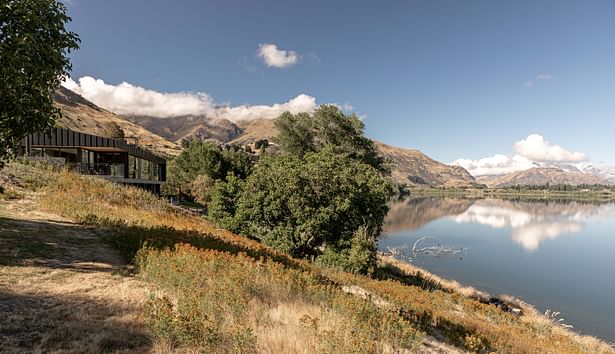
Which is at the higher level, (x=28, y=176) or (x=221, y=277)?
(x=28, y=176)

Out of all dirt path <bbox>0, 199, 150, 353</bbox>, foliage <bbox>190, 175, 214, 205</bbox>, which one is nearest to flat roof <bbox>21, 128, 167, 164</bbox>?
foliage <bbox>190, 175, 214, 205</bbox>

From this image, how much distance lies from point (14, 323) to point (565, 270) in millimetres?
48585

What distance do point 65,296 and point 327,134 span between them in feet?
127

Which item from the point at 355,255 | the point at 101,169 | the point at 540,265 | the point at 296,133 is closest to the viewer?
the point at 355,255

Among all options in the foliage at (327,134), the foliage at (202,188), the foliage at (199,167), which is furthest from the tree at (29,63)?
the foliage at (199,167)

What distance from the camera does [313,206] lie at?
74.0 ft

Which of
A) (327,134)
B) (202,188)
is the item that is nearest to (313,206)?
(327,134)

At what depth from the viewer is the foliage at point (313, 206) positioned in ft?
72.6

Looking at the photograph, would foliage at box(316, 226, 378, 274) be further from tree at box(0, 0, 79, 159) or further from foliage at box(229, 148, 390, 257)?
tree at box(0, 0, 79, 159)

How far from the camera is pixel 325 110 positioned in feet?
143

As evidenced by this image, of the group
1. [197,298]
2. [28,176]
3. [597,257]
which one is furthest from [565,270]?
[28,176]

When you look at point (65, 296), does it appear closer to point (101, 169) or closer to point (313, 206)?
point (313, 206)

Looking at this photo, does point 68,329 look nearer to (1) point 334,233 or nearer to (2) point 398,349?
(2) point 398,349

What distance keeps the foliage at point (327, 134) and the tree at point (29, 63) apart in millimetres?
32852
